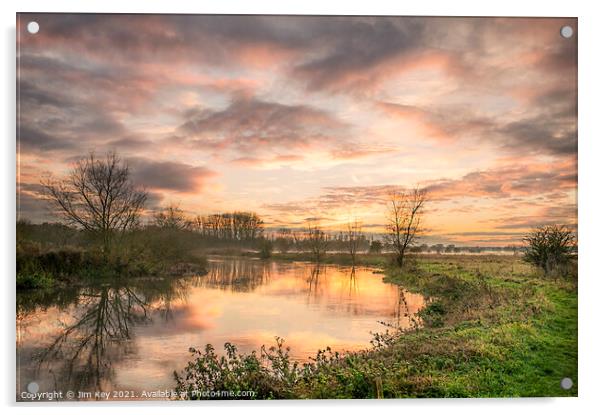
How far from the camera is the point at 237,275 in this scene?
6.48m

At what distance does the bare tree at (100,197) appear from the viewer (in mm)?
6027

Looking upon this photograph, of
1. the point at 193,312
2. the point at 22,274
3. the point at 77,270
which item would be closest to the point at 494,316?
the point at 193,312

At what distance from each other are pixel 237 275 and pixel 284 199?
3.83 feet

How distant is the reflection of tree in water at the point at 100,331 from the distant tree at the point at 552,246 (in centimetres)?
447

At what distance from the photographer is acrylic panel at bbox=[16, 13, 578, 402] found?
5.81m

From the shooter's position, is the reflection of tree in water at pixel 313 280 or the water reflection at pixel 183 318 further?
the reflection of tree in water at pixel 313 280

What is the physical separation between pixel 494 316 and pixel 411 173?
7.01ft

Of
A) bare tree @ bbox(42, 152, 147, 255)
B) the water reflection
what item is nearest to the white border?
the water reflection

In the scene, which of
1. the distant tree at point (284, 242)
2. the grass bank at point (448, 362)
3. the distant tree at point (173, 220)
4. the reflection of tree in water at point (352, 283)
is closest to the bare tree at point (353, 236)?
the reflection of tree in water at point (352, 283)

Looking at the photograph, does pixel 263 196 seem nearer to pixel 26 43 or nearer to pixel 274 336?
pixel 274 336

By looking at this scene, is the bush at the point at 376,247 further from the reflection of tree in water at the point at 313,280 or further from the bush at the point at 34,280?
the bush at the point at 34,280

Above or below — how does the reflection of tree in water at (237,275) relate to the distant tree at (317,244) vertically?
below
